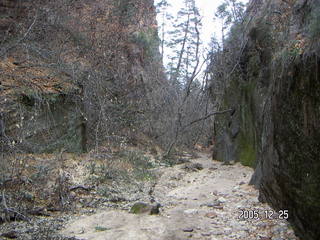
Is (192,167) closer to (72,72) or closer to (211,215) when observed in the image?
(72,72)

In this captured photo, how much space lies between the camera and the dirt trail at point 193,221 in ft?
14.7

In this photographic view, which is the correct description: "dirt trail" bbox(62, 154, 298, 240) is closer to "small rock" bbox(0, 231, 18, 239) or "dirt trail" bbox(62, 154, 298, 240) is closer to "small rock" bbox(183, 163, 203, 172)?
"small rock" bbox(0, 231, 18, 239)

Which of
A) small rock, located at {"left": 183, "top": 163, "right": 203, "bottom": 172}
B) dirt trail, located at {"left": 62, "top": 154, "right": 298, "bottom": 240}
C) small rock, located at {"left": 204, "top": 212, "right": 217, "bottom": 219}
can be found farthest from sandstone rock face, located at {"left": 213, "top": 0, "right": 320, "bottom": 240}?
small rock, located at {"left": 183, "top": 163, "right": 203, "bottom": 172}

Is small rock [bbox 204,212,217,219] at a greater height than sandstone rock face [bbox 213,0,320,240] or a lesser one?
lesser

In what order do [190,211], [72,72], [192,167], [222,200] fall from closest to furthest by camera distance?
[190,211] < [222,200] < [72,72] < [192,167]

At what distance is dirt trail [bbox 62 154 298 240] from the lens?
448cm

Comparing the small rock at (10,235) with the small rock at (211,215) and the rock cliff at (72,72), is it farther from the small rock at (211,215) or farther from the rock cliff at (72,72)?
the small rock at (211,215)

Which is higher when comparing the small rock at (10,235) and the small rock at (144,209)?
the small rock at (144,209)

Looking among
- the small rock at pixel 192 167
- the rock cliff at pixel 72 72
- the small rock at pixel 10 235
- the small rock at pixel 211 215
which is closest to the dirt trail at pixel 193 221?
the small rock at pixel 211 215

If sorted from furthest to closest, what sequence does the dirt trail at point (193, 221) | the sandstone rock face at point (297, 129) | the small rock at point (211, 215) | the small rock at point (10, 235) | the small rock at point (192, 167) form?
the small rock at point (192, 167)
the small rock at point (211, 215)
the small rock at point (10, 235)
the dirt trail at point (193, 221)
the sandstone rock face at point (297, 129)

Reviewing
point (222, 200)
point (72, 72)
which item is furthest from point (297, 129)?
point (72, 72)

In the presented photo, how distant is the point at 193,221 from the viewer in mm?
5051

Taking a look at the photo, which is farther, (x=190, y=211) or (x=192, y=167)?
(x=192, y=167)

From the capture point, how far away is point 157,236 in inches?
177
